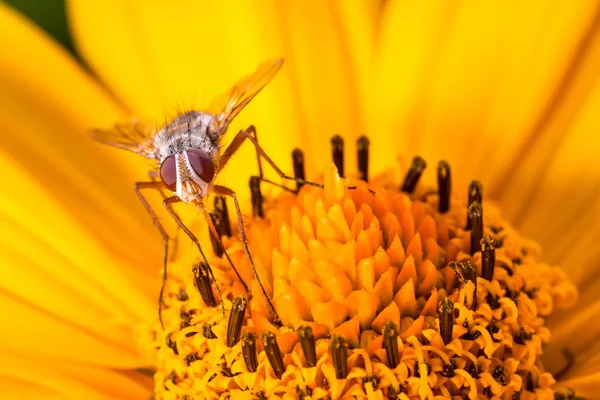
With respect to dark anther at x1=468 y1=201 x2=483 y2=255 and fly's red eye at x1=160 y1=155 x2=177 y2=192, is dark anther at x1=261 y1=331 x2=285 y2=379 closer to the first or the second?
fly's red eye at x1=160 y1=155 x2=177 y2=192

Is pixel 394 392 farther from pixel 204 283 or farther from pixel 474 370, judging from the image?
pixel 204 283

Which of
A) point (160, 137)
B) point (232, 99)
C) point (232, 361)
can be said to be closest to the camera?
point (232, 361)

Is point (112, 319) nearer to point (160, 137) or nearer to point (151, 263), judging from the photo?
point (151, 263)

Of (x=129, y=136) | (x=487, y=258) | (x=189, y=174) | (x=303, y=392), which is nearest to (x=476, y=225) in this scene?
(x=487, y=258)

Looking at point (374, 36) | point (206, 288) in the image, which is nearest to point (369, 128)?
point (374, 36)

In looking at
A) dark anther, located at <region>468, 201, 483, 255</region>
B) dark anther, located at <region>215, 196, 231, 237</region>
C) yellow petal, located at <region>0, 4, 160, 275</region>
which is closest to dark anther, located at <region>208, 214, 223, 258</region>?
dark anther, located at <region>215, 196, 231, 237</region>
